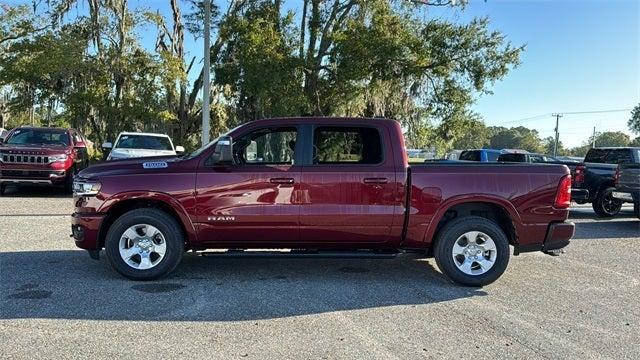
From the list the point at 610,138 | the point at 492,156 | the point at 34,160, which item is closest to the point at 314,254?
the point at 34,160

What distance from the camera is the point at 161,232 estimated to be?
19.9 ft

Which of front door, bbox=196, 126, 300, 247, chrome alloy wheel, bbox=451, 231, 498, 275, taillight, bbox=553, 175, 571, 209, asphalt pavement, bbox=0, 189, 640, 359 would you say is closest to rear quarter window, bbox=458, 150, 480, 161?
asphalt pavement, bbox=0, 189, 640, 359

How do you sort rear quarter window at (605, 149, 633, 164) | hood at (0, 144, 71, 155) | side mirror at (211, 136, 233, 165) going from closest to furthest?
side mirror at (211, 136, 233, 165)
hood at (0, 144, 71, 155)
rear quarter window at (605, 149, 633, 164)

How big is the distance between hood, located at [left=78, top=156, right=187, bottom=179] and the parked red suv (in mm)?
8288

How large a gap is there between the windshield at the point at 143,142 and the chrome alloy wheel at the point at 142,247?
10068mm

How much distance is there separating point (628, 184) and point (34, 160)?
1375 centimetres

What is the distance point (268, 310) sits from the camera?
5199 millimetres

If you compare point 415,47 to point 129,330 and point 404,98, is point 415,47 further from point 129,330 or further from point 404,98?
point 129,330

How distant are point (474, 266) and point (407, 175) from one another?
4.22ft

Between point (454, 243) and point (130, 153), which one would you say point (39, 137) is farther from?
point (454, 243)

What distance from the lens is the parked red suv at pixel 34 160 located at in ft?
43.9

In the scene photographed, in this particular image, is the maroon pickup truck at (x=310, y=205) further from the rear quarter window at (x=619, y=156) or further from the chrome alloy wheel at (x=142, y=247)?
the rear quarter window at (x=619, y=156)

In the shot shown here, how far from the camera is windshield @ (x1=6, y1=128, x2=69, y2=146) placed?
14086mm

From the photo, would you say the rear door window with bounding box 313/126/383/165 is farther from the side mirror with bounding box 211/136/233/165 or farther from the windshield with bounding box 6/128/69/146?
the windshield with bounding box 6/128/69/146
